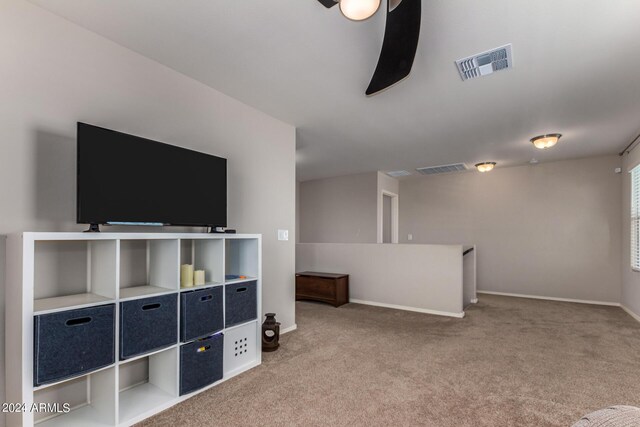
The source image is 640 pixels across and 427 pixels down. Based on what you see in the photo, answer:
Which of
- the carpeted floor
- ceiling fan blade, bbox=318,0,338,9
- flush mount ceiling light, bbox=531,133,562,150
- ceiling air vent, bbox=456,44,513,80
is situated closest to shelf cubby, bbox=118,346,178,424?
the carpeted floor

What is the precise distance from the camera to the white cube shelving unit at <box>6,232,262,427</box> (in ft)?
5.23

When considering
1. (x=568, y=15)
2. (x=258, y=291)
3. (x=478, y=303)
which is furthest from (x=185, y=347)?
(x=478, y=303)

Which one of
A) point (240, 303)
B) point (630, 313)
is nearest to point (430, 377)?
point (240, 303)

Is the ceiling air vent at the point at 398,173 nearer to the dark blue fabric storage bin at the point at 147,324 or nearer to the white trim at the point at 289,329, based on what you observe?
the white trim at the point at 289,329

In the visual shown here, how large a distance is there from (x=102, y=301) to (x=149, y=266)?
0.63 metres

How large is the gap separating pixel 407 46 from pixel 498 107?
2.27m

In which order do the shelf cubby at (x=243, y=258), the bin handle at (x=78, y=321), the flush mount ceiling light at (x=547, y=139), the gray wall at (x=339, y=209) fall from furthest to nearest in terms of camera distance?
1. the gray wall at (x=339, y=209)
2. the flush mount ceiling light at (x=547, y=139)
3. the shelf cubby at (x=243, y=258)
4. the bin handle at (x=78, y=321)

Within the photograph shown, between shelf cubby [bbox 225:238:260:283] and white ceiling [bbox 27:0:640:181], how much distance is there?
1401mm

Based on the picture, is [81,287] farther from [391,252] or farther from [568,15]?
[391,252]

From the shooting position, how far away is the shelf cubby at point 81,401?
188 cm

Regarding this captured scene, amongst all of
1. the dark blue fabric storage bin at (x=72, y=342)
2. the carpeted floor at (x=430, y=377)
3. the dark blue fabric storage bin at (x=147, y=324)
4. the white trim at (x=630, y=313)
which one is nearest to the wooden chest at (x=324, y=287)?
the carpeted floor at (x=430, y=377)

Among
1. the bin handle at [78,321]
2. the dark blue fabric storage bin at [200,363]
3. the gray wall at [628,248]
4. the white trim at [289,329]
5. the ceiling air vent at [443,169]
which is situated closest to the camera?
the bin handle at [78,321]

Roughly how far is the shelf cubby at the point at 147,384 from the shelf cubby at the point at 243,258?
0.79 m

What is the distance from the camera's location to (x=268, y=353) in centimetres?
306
